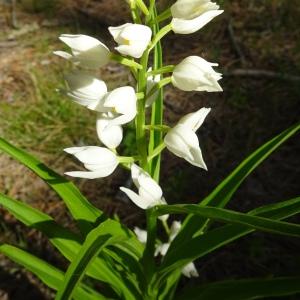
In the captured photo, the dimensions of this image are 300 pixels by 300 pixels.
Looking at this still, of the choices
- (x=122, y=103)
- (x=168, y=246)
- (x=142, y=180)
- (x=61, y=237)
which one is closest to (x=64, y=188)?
(x=61, y=237)

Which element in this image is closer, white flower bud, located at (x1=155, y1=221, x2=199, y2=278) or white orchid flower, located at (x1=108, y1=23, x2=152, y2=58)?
white orchid flower, located at (x1=108, y1=23, x2=152, y2=58)

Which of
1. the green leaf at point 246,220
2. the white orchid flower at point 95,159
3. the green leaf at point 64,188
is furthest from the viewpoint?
the green leaf at point 64,188

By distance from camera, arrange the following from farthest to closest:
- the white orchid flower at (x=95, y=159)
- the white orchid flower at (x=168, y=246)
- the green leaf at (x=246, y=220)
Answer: the white orchid flower at (x=168, y=246)
the white orchid flower at (x=95, y=159)
the green leaf at (x=246, y=220)

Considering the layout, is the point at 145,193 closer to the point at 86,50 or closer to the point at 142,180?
the point at 142,180

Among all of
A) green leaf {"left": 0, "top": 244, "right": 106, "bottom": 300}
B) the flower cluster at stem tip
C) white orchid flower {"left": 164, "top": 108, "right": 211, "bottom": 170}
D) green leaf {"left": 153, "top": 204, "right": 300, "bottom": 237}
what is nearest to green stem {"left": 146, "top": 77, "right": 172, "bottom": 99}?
the flower cluster at stem tip

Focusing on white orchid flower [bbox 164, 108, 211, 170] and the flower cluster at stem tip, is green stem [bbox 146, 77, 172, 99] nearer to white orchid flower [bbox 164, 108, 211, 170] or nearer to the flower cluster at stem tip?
the flower cluster at stem tip

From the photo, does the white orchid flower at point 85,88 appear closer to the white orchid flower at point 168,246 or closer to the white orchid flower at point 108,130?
the white orchid flower at point 108,130

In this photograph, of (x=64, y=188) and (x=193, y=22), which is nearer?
(x=193, y=22)

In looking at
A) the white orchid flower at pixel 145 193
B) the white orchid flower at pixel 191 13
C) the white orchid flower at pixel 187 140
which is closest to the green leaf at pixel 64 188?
the white orchid flower at pixel 145 193
